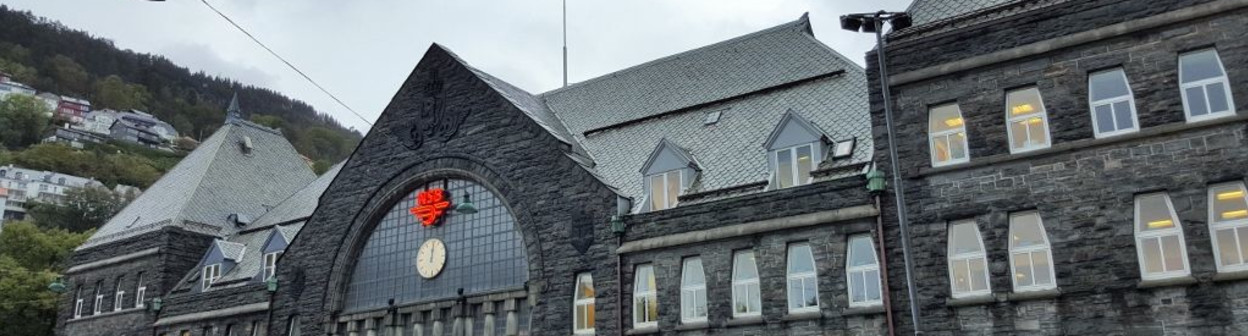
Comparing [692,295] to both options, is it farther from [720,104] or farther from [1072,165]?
[1072,165]

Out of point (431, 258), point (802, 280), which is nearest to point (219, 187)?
point (431, 258)

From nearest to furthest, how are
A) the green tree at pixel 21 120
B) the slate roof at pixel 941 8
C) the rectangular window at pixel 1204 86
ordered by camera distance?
the rectangular window at pixel 1204 86
the slate roof at pixel 941 8
the green tree at pixel 21 120

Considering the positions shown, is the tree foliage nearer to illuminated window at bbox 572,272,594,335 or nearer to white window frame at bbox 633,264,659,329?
illuminated window at bbox 572,272,594,335

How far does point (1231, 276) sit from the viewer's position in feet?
60.2

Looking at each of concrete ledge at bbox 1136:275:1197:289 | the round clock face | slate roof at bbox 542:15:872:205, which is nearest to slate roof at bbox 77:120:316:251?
the round clock face


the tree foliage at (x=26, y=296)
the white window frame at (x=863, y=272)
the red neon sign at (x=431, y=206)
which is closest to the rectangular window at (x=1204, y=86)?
the white window frame at (x=863, y=272)

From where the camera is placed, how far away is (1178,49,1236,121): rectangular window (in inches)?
766

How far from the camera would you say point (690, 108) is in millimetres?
31922

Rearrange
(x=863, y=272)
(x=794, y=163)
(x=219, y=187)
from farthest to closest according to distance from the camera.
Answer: (x=219, y=187)
(x=794, y=163)
(x=863, y=272)

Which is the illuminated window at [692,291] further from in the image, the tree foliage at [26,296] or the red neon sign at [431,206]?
the tree foliage at [26,296]

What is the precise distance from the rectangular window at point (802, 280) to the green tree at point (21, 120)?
145m

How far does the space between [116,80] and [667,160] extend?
187942 mm

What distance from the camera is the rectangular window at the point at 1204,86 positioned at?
1947cm

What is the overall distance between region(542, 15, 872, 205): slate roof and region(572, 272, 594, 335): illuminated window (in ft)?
9.14
